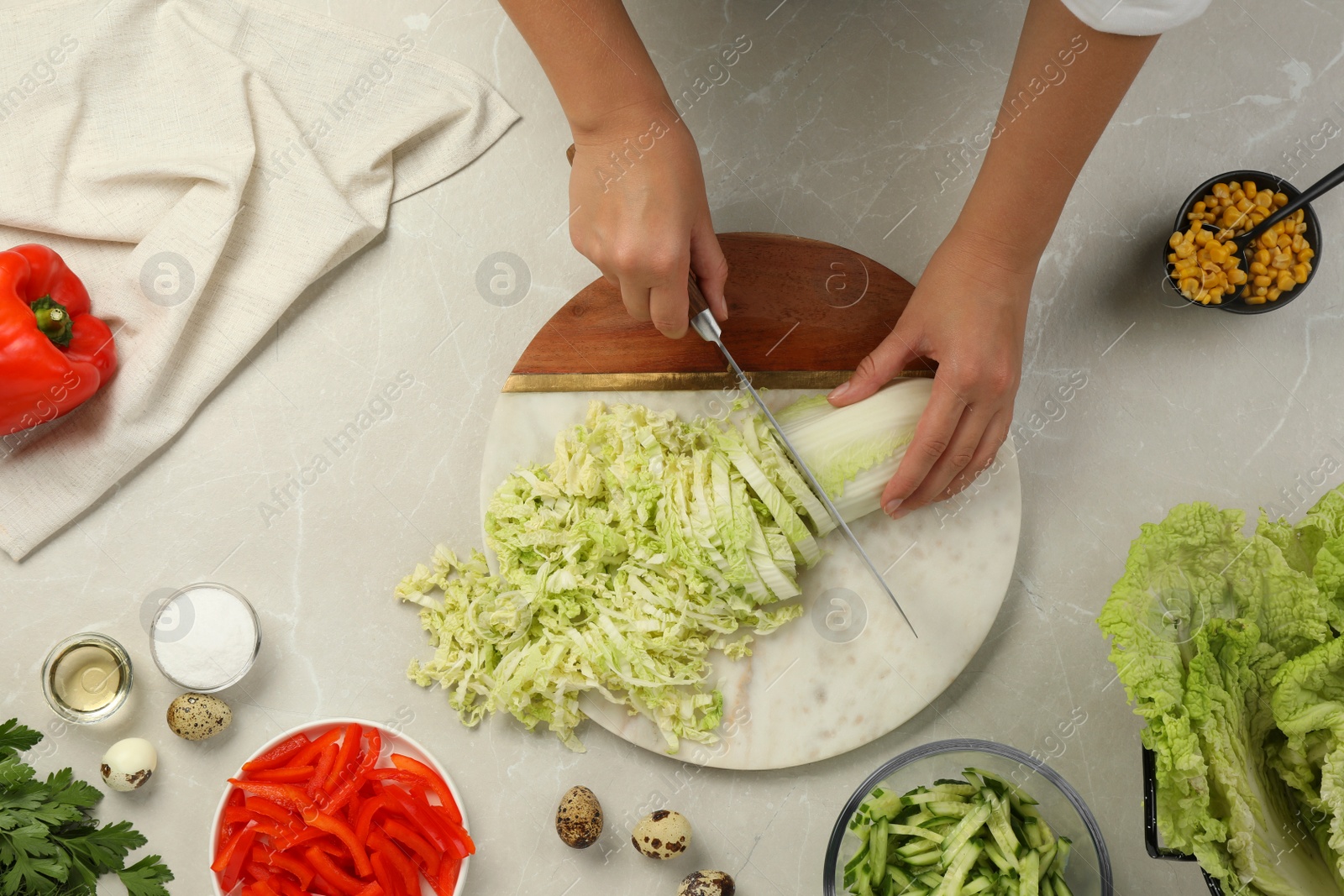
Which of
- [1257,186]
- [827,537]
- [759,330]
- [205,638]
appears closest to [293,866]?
[205,638]

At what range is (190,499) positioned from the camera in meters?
2.60

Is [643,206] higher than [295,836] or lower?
higher

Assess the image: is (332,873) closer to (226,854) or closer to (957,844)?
(226,854)

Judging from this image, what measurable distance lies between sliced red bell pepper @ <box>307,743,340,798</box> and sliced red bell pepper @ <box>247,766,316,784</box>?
0.01 metres

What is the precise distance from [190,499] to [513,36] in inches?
65.0

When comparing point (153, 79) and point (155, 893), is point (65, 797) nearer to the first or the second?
point (155, 893)

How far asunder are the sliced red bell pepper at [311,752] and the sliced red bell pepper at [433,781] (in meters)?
0.17

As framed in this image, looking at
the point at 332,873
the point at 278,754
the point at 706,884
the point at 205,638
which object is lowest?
the point at 706,884

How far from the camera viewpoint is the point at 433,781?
240cm

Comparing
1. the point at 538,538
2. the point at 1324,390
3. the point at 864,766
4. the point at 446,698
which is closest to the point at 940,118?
the point at 1324,390

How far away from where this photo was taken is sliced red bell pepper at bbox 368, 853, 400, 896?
2.29 meters

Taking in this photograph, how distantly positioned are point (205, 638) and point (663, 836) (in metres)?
1.33

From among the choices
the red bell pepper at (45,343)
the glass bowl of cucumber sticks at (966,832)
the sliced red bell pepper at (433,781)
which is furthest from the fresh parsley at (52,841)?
the glass bowl of cucumber sticks at (966,832)

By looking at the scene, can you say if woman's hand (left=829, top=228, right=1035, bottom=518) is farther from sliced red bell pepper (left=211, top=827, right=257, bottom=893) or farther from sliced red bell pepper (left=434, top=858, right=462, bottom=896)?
sliced red bell pepper (left=211, top=827, right=257, bottom=893)
